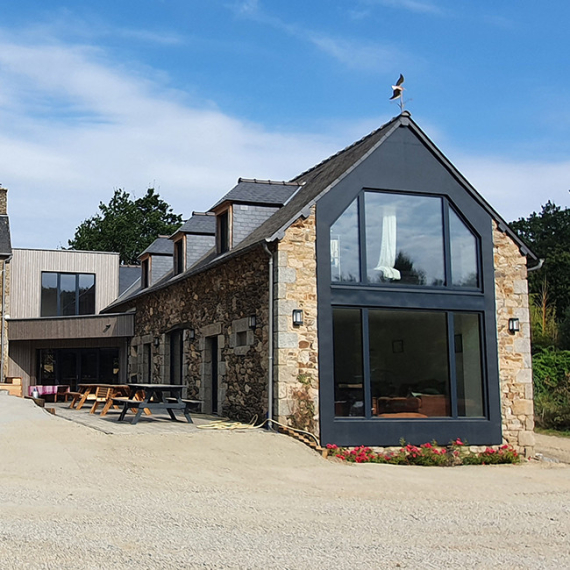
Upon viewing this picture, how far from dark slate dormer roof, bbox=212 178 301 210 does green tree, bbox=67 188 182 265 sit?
30.7m

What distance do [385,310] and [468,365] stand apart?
195cm

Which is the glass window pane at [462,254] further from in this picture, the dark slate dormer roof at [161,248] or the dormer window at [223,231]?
the dark slate dormer roof at [161,248]

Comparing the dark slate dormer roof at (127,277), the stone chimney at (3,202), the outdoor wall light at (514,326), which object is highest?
the stone chimney at (3,202)

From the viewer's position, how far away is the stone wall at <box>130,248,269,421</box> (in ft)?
44.0

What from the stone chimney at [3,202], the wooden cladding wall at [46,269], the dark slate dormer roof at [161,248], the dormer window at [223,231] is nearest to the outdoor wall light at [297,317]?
the dormer window at [223,231]

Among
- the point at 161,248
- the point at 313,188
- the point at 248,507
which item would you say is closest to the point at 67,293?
the point at 161,248

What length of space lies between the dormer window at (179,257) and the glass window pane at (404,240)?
694cm

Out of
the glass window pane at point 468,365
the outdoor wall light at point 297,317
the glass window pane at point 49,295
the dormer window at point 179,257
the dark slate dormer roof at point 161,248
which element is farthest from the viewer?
the glass window pane at point 49,295

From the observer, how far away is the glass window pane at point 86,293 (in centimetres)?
2794

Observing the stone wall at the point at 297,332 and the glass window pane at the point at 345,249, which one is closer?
the stone wall at the point at 297,332

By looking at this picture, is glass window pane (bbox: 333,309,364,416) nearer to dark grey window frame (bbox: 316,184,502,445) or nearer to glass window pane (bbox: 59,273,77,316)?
dark grey window frame (bbox: 316,184,502,445)

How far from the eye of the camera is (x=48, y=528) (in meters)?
6.39

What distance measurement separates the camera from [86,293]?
2803 cm

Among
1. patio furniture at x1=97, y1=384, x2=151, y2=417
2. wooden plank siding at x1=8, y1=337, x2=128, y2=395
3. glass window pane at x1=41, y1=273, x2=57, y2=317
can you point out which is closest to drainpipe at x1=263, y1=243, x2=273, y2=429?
patio furniture at x1=97, y1=384, x2=151, y2=417
